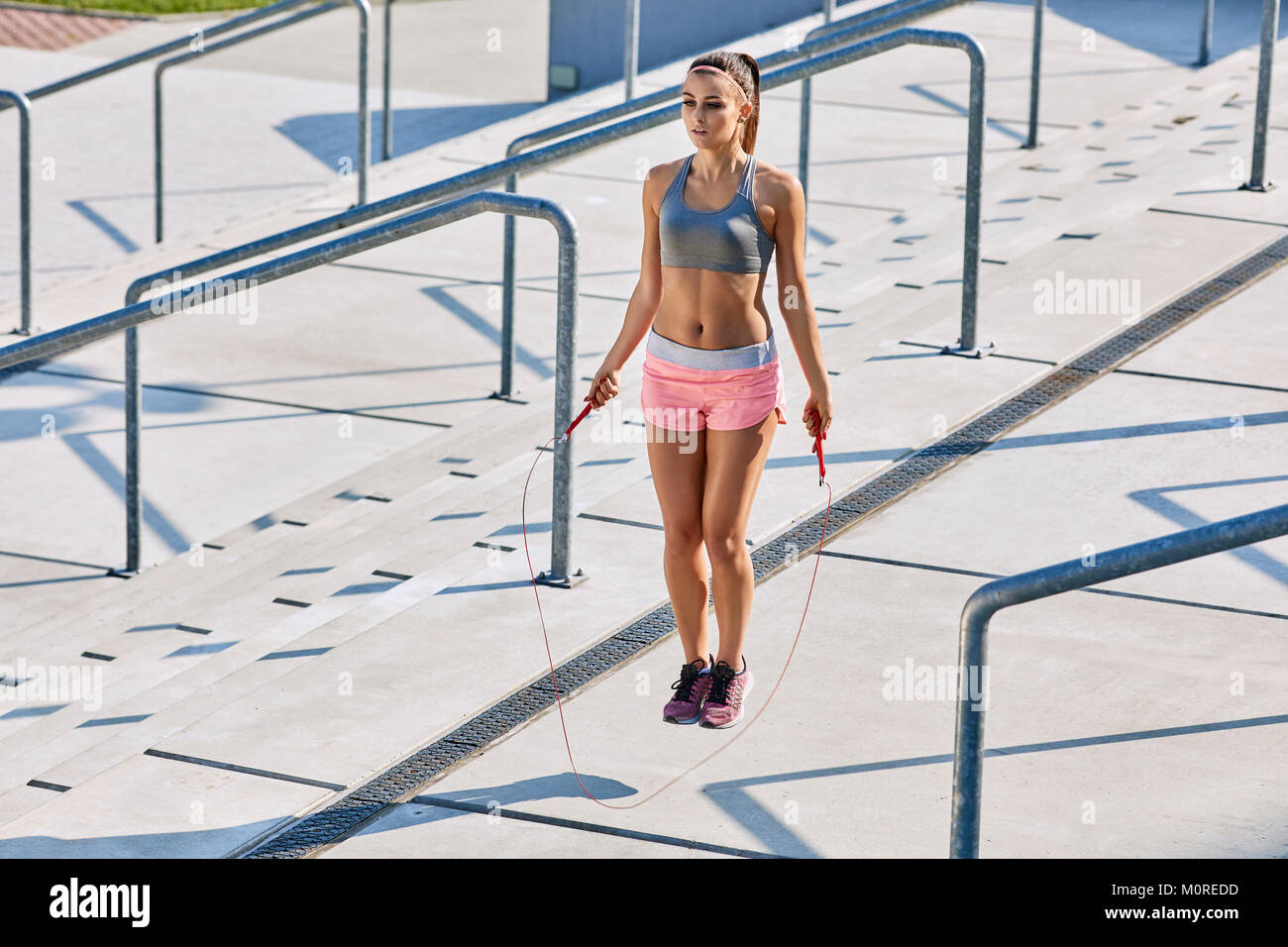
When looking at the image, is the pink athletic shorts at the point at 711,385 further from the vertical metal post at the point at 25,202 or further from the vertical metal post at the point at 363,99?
the vertical metal post at the point at 363,99

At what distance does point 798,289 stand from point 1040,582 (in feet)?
4.40

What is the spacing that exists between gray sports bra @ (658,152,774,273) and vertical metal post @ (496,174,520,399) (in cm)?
318

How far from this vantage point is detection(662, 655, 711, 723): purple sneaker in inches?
177

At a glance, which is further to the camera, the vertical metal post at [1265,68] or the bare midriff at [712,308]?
the vertical metal post at [1265,68]

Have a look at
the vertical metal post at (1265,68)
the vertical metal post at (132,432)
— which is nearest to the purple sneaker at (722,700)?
the vertical metal post at (132,432)

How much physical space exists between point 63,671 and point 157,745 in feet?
4.36

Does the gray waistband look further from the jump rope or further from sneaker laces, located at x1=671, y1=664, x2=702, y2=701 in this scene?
sneaker laces, located at x1=671, y1=664, x2=702, y2=701

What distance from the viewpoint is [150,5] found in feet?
59.0

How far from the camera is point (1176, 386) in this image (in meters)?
6.54

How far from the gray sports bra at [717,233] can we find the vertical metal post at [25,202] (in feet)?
17.4

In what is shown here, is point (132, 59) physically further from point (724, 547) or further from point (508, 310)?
point (724, 547)

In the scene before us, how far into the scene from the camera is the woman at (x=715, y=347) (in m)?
4.20

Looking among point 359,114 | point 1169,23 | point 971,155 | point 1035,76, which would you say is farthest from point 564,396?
point 1169,23
